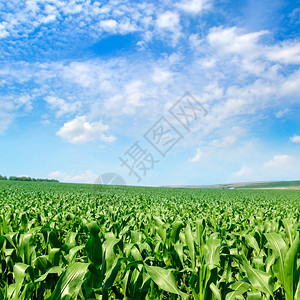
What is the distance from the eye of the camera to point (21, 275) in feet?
6.59

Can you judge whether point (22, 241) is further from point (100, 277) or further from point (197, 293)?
point (197, 293)

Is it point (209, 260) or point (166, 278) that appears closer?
point (166, 278)

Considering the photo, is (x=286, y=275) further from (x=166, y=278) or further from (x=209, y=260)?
(x=166, y=278)

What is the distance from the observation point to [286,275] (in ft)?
6.34

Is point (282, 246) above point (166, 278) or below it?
above

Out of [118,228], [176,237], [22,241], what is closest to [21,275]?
[22,241]

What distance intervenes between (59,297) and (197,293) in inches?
51.4

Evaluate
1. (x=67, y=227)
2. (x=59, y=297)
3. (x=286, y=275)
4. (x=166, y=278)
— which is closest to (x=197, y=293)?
(x=166, y=278)

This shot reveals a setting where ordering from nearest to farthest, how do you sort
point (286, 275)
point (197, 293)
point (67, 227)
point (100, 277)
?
point (286, 275) → point (100, 277) → point (197, 293) → point (67, 227)

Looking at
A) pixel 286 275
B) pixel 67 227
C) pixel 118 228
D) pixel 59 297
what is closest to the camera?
pixel 59 297

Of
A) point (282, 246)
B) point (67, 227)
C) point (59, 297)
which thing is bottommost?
point (67, 227)

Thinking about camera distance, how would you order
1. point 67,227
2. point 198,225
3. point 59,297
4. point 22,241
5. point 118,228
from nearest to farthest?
point 59,297, point 22,241, point 198,225, point 118,228, point 67,227

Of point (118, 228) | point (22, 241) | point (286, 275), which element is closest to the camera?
point (286, 275)

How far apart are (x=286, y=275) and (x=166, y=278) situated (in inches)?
38.1
